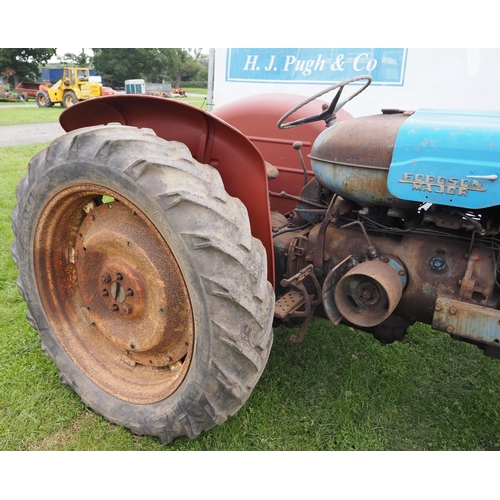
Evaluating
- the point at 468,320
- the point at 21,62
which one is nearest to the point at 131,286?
the point at 468,320

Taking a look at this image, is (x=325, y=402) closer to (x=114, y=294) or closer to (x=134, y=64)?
(x=114, y=294)

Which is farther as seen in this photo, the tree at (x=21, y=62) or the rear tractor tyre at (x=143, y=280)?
the tree at (x=21, y=62)

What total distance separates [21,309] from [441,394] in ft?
8.39

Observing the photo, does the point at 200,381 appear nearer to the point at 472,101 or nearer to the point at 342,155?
the point at 342,155

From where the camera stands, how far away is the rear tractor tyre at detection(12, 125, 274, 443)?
5.50 feet

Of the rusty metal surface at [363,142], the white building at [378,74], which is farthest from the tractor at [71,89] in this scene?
the rusty metal surface at [363,142]

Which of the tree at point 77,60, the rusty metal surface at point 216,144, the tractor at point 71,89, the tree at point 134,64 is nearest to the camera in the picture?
the rusty metal surface at point 216,144

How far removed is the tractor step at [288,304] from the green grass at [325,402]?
54 cm

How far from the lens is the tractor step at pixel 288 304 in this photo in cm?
202

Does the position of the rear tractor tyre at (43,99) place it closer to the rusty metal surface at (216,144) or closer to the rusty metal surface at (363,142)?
the rusty metal surface at (216,144)

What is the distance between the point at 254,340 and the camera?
5.70ft

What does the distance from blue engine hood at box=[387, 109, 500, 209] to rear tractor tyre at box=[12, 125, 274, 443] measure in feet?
2.04

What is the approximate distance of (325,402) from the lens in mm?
2354

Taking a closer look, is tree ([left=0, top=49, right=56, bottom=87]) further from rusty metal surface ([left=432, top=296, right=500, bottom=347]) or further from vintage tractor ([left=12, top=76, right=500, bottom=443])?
rusty metal surface ([left=432, top=296, right=500, bottom=347])
